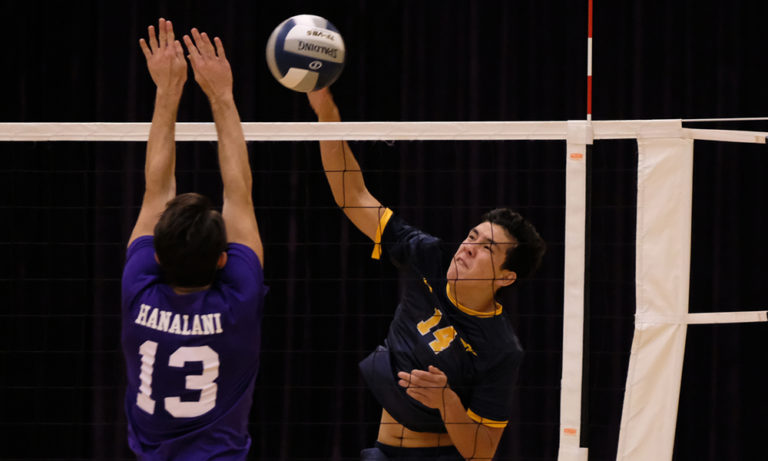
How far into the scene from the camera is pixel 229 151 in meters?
2.34

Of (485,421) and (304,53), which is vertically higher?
(304,53)

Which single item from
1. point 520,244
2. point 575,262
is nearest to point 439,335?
point 520,244

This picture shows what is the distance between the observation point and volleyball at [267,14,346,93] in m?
2.85

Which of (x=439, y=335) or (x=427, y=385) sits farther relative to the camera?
(x=439, y=335)

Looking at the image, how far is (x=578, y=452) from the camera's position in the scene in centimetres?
292

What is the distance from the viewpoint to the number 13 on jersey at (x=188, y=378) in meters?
2.08

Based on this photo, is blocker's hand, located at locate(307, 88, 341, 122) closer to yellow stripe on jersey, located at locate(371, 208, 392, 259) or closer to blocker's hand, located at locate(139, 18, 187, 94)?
yellow stripe on jersey, located at locate(371, 208, 392, 259)

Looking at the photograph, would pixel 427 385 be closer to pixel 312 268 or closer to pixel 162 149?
pixel 162 149

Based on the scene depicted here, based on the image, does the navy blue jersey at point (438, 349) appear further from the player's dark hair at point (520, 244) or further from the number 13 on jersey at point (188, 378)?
the number 13 on jersey at point (188, 378)

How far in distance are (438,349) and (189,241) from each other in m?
1.33

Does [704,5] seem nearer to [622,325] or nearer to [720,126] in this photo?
[720,126]

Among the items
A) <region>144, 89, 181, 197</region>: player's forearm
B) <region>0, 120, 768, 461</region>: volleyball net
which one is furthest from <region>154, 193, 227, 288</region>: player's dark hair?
<region>0, 120, 768, 461</region>: volleyball net

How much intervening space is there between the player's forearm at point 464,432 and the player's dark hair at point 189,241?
1.17m

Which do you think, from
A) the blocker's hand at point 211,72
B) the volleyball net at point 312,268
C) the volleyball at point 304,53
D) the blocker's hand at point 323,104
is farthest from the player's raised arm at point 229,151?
the volleyball net at point 312,268
